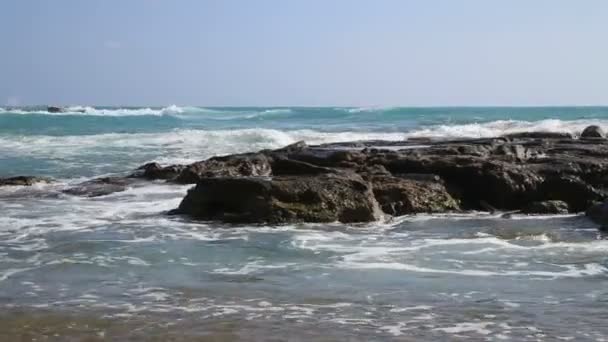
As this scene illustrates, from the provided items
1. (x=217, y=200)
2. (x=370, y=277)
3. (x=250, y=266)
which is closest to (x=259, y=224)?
(x=217, y=200)

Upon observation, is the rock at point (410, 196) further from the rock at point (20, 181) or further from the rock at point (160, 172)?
the rock at point (20, 181)

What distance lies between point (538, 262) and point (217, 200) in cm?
482

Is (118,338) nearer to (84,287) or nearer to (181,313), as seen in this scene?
(181,313)

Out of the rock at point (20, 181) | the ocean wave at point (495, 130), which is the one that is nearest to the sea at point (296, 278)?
the rock at point (20, 181)

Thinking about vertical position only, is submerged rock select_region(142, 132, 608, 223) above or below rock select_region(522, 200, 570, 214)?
above

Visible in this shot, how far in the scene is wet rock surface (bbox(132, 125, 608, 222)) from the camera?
1069cm

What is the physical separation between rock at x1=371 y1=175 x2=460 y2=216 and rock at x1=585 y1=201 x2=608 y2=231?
1.94m

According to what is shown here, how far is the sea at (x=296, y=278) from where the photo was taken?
5.62m

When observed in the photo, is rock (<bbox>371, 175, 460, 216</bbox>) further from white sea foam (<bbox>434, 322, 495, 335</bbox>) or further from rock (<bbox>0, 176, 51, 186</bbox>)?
rock (<bbox>0, 176, 51, 186</bbox>)

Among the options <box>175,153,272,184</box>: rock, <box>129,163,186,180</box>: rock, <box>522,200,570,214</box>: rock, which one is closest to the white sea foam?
<box>522,200,570,214</box>: rock

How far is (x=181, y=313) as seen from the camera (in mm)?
6008

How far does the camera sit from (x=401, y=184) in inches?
469

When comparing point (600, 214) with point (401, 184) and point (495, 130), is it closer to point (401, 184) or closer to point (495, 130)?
point (401, 184)

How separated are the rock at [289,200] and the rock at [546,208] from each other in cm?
236
